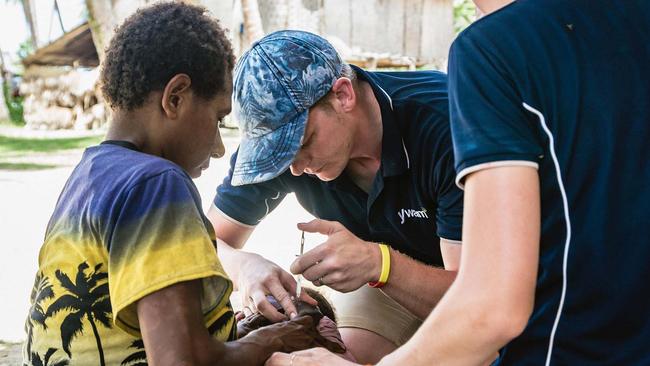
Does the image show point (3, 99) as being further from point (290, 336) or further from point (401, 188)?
point (290, 336)

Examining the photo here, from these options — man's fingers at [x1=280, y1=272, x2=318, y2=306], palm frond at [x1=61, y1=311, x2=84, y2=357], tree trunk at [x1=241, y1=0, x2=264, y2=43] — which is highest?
palm frond at [x1=61, y1=311, x2=84, y2=357]

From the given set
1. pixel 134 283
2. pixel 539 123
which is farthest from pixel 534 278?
pixel 134 283

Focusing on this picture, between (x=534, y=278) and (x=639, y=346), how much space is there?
39 centimetres

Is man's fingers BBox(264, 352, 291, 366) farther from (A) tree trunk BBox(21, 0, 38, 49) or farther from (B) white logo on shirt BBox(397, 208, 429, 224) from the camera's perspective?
(A) tree trunk BBox(21, 0, 38, 49)

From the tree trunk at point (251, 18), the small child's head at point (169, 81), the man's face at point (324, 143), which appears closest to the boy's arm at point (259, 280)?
the man's face at point (324, 143)

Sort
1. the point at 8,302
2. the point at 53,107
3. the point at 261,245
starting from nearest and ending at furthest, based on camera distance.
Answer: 1. the point at 8,302
2. the point at 261,245
3. the point at 53,107

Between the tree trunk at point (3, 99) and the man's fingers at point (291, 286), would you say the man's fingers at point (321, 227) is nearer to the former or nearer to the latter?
the man's fingers at point (291, 286)

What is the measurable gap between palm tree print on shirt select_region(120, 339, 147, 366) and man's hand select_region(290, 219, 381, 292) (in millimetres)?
684

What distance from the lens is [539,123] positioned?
161 cm

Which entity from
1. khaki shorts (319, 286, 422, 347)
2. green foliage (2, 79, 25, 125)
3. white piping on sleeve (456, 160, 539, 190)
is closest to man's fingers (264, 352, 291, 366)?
white piping on sleeve (456, 160, 539, 190)

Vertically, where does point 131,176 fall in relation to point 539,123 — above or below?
below

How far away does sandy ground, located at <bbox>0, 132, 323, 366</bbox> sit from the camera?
541cm

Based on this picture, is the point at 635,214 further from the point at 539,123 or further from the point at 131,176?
the point at 131,176

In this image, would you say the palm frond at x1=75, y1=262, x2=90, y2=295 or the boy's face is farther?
the boy's face
